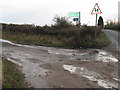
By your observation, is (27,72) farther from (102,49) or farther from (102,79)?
(102,49)

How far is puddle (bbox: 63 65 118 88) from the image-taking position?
24.5 feet

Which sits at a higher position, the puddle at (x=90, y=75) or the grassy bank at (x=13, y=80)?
the grassy bank at (x=13, y=80)

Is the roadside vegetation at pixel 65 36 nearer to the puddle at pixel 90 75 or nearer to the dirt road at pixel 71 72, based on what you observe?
the dirt road at pixel 71 72

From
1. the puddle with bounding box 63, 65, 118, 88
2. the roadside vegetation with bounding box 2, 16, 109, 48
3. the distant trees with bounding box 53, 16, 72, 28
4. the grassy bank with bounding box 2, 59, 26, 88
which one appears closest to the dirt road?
the puddle with bounding box 63, 65, 118, 88

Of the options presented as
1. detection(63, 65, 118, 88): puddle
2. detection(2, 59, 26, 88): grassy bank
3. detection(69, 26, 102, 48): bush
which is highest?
detection(69, 26, 102, 48): bush

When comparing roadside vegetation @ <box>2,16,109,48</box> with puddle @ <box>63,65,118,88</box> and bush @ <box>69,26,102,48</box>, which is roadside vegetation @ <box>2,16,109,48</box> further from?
puddle @ <box>63,65,118,88</box>

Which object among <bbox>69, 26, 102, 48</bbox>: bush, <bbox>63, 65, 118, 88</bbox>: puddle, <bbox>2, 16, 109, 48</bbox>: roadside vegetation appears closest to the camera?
<bbox>63, 65, 118, 88</bbox>: puddle

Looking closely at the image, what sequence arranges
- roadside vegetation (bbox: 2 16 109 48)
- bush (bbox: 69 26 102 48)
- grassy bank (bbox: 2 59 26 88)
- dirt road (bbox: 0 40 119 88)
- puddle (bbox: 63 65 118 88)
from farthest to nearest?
roadside vegetation (bbox: 2 16 109 48)
bush (bbox: 69 26 102 48)
puddle (bbox: 63 65 118 88)
dirt road (bbox: 0 40 119 88)
grassy bank (bbox: 2 59 26 88)

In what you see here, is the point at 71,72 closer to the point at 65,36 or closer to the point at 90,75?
the point at 90,75

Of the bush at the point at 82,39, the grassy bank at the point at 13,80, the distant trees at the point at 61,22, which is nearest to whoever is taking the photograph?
the grassy bank at the point at 13,80

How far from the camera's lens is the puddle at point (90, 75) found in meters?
7.48

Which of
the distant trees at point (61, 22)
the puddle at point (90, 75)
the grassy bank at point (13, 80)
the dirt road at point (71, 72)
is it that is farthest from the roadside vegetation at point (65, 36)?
the grassy bank at point (13, 80)

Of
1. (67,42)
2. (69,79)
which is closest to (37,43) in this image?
(67,42)

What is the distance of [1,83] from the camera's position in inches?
255
